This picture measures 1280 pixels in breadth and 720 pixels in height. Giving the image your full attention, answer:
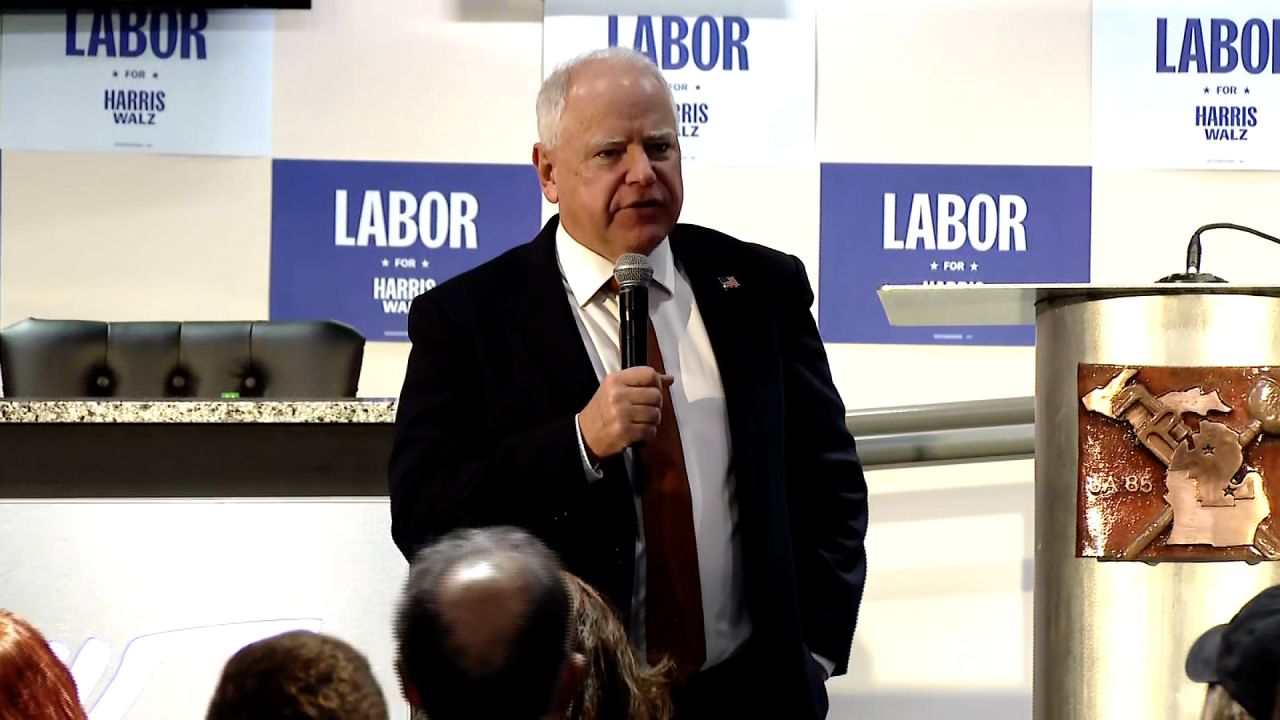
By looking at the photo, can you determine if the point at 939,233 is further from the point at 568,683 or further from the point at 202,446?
the point at 568,683

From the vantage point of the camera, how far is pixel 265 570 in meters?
2.45

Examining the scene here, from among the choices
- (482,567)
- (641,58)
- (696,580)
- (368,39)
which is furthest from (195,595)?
(368,39)

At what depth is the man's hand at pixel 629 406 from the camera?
1.72 m

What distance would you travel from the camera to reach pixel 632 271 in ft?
6.04

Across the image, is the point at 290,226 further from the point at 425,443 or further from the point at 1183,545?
the point at 1183,545

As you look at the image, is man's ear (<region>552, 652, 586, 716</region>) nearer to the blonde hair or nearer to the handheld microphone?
the blonde hair

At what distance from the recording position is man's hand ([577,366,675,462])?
5.64 feet

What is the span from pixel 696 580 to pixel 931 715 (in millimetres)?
2950

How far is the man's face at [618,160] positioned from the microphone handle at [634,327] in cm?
18

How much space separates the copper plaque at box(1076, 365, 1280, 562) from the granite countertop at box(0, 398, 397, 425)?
4.08 ft

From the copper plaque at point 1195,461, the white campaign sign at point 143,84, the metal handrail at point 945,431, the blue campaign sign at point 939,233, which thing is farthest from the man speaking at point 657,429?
the white campaign sign at point 143,84

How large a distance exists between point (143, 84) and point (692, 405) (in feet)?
10.9

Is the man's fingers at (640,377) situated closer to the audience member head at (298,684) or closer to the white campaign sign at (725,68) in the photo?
the audience member head at (298,684)

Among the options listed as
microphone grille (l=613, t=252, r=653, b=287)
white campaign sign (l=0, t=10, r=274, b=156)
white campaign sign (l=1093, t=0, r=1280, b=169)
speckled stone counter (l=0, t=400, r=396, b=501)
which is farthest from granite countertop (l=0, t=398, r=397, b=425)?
white campaign sign (l=1093, t=0, r=1280, b=169)
